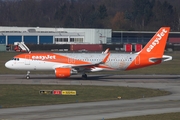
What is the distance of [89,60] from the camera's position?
61.1 metres

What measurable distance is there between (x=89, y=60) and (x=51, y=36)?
8287 cm

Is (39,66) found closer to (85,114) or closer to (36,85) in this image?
(36,85)

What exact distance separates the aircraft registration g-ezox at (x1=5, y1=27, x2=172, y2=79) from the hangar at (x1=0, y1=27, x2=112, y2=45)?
7999 cm

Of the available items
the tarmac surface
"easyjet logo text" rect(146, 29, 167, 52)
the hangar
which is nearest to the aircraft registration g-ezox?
"easyjet logo text" rect(146, 29, 167, 52)

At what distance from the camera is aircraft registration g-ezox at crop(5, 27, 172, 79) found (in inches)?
2366

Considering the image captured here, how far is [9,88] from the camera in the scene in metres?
50.0

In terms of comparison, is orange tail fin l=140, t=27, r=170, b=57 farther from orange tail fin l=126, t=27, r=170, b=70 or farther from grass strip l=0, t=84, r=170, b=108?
grass strip l=0, t=84, r=170, b=108

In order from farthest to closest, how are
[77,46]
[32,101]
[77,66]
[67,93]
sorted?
[77,46], [77,66], [67,93], [32,101]

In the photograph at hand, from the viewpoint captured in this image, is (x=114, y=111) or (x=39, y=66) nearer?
(x=114, y=111)

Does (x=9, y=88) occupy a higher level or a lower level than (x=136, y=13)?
lower

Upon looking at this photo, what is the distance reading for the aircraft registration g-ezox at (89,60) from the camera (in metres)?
60.1

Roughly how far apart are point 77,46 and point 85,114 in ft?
297

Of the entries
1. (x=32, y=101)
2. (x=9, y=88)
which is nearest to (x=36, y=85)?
(x=9, y=88)

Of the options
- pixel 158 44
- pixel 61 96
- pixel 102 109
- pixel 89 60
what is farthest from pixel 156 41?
pixel 102 109
